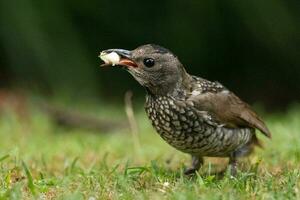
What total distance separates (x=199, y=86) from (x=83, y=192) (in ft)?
4.70

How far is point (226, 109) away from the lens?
5992mm

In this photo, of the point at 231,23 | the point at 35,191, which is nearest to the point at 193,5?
the point at 231,23

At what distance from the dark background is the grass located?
239cm

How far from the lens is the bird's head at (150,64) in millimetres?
5719

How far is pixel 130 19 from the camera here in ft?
41.0

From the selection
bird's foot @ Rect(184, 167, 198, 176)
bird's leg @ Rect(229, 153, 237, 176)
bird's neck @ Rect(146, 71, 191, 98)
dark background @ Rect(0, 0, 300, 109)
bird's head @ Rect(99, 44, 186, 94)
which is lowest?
bird's foot @ Rect(184, 167, 198, 176)

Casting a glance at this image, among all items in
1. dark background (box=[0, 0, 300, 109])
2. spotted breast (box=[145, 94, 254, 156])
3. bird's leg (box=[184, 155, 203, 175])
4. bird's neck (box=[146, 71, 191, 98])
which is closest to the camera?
spotted breast (box=[145, 94, 254, 156])

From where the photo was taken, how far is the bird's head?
5719 mm

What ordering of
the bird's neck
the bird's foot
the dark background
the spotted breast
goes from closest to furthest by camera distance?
the spotted breast < the bird's neck < the bird's foot < the dark background

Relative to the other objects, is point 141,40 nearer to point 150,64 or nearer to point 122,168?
point 122,168

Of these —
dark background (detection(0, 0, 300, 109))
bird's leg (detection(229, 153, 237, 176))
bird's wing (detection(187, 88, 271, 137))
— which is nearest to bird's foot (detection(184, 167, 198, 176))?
bird's leg (detection(229, 153, 237, 176))

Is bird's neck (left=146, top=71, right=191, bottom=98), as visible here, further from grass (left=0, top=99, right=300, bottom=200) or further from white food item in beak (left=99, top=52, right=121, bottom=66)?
grass (left=0, top=99, right=300, bottom=200)

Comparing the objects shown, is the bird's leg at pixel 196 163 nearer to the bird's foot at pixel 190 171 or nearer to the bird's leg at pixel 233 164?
the bird's foot at pixel 190 171

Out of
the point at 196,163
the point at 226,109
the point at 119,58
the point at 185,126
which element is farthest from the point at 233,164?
the point at 119,58
